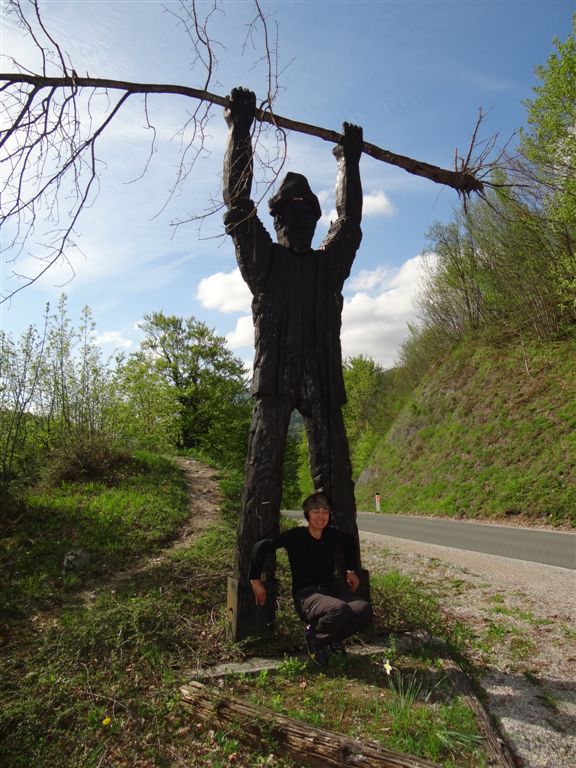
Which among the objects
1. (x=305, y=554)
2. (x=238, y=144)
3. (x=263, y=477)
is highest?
(x=238, y=144)

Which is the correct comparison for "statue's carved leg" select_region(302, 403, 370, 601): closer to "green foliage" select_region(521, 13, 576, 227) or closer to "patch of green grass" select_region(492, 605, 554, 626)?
"patch of green grass" select_region(492, 605, 554, 626)

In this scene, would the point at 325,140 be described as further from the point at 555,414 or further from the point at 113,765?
the point at 555,414

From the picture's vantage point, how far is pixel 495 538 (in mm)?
11227

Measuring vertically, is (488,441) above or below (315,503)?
above

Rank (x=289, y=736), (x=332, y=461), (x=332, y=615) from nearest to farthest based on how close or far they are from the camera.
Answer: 1. (x=289, y=736)
2. (x=332, y=615)
3. (x=332, y=461)

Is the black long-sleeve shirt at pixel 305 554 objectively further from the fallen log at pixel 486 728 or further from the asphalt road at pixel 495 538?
the asphalt road at pixel 495 538

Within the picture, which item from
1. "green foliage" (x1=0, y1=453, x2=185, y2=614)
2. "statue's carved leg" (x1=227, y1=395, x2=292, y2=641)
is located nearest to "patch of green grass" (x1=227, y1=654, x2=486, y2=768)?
"statue's carved leg" (x1=227, y1=395, x2=292, y2=641)

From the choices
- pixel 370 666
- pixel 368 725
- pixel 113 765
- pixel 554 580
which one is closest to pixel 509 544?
pixel 554 580

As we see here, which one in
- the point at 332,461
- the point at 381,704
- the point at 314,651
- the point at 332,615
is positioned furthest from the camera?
the point at 332,461

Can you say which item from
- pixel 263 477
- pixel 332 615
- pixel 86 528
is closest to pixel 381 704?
pixel 332 615

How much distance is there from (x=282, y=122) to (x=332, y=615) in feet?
12.0

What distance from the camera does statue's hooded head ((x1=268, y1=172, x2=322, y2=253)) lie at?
441 cm

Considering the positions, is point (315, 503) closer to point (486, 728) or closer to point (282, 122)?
point (486, 728)

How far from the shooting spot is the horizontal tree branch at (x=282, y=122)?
11.7 ft
